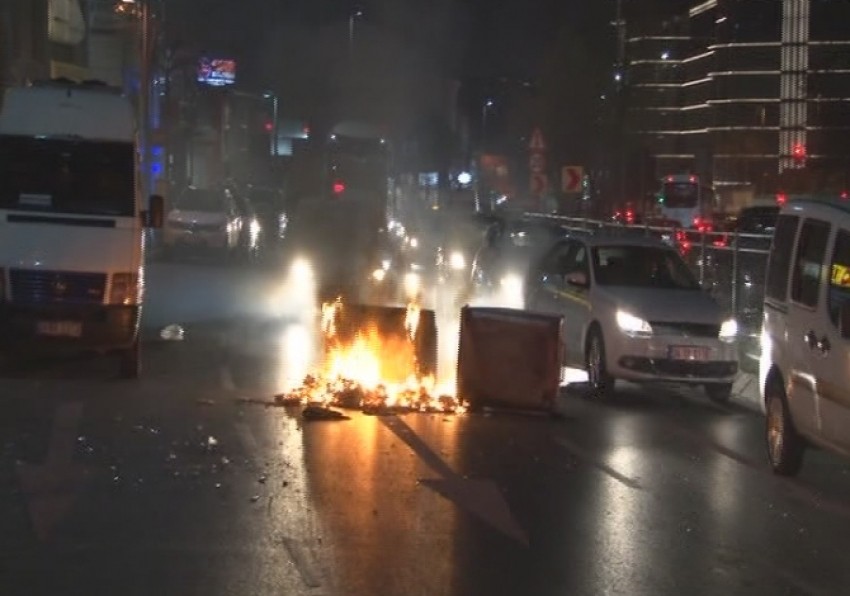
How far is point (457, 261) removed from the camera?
32.0 metres

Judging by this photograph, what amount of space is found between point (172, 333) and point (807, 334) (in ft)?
39.6

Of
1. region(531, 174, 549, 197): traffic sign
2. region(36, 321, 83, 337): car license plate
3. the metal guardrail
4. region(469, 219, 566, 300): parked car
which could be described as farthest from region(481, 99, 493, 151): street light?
region(36, 321, 83, 337): car license plate

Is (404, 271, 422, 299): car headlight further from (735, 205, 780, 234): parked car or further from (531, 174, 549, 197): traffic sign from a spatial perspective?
(735, 205, 780, 234): parked car

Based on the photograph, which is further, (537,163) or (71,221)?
(537,163)

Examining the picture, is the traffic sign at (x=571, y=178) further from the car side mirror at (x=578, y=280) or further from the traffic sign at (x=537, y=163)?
the car side mirror at (x=578, y=280)

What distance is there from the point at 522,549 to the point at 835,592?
70.5 inches

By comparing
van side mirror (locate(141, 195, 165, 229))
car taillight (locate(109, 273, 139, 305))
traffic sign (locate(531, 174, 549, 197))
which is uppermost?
traffic sign (locate(531, 174, 549, 197))

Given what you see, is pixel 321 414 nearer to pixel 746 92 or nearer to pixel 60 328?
pixel 60 328

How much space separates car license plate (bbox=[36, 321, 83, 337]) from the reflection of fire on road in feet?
8.13

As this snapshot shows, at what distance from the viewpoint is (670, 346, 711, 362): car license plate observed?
49.2ft

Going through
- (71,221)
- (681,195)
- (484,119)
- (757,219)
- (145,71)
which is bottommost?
(71,221)

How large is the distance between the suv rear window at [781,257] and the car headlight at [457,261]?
64.3ft

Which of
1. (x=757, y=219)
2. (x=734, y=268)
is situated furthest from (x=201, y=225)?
(x=734, y=268)

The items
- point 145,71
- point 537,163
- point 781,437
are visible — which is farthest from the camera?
point 145,71
